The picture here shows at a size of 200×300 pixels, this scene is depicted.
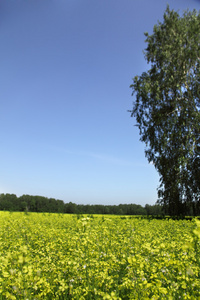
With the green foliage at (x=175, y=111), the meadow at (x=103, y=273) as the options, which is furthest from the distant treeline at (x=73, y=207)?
the meadow at (x=103, y=273)

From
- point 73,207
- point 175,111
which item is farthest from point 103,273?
point 73,207

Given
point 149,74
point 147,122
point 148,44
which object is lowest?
point 147,122

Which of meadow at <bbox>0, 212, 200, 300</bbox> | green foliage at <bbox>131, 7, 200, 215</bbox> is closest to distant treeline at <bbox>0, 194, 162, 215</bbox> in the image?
green foliage at <bbox>131, 7, 200, 215</bbox>

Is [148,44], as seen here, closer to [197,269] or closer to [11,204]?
[197,269]

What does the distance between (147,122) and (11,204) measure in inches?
1091

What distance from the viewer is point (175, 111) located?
17000mm

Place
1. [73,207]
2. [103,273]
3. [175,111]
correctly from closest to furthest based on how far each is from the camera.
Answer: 1. [103,273]
2. [175,111]
3. [73,207]

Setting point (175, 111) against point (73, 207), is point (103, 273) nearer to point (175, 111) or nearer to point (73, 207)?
point (175, 111)

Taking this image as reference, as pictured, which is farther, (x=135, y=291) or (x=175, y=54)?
(x=175, y=54)

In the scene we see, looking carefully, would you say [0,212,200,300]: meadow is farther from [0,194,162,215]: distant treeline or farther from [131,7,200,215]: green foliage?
[0,194,162,215]: distant treeline

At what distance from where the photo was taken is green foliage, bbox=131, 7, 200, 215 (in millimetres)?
16125

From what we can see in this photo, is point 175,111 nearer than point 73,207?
Yes

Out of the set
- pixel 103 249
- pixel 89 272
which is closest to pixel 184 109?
pixel 103 249

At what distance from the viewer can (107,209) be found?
3294 centimetres
